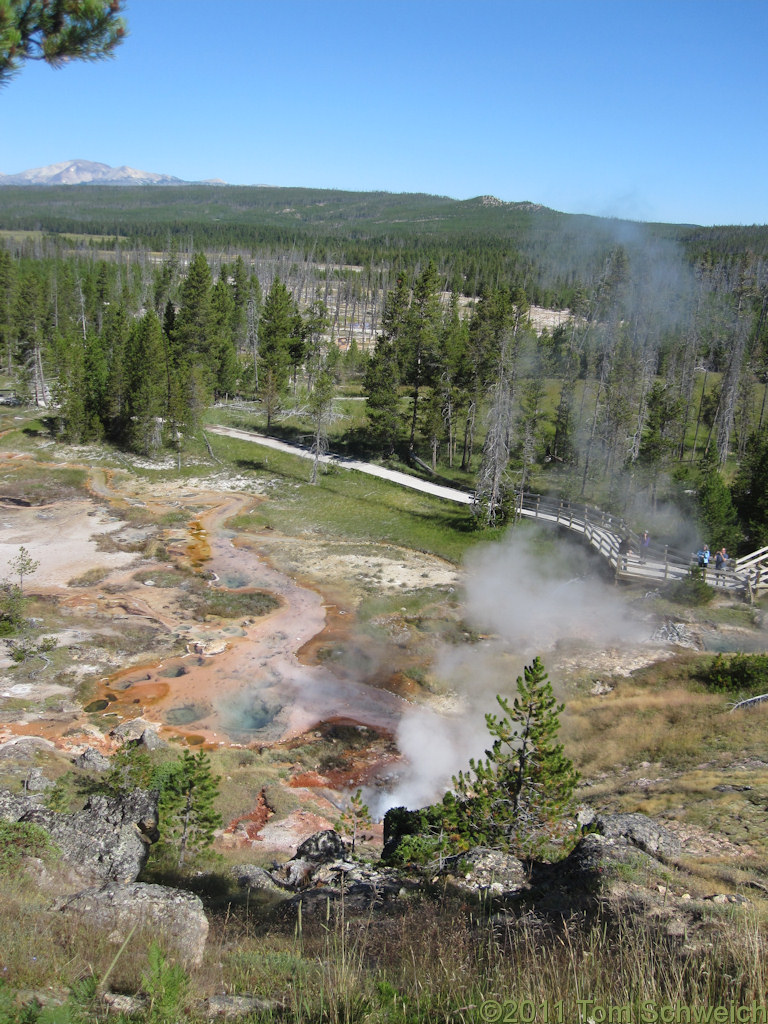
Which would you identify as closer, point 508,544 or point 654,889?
point 654,889

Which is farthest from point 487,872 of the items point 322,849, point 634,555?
point 634,555

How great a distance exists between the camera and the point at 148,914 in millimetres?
7738

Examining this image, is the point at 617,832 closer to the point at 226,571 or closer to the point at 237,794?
the point at 237,794

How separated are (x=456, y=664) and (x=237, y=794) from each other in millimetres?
9560

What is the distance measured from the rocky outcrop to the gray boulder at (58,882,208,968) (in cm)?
192

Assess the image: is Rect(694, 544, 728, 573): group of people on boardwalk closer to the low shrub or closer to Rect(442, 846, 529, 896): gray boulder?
the low shrub

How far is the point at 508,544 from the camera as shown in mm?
34750

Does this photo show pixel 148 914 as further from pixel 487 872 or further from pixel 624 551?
pixel 624 551

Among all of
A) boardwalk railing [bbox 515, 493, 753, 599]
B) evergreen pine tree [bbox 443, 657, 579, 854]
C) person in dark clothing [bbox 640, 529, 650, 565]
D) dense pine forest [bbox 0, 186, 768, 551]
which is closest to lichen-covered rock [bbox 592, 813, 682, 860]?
evergreen pine tree [bbox 443, 657, 579, 854]

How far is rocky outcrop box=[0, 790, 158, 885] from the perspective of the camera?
11031 millimetres

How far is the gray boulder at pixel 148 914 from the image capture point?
261 inches

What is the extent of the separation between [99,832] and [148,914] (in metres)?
5.35

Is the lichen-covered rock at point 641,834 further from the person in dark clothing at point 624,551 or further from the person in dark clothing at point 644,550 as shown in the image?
the person in dark clothing at point 644,550

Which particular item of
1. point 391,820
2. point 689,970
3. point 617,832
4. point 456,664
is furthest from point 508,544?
point 689,970
